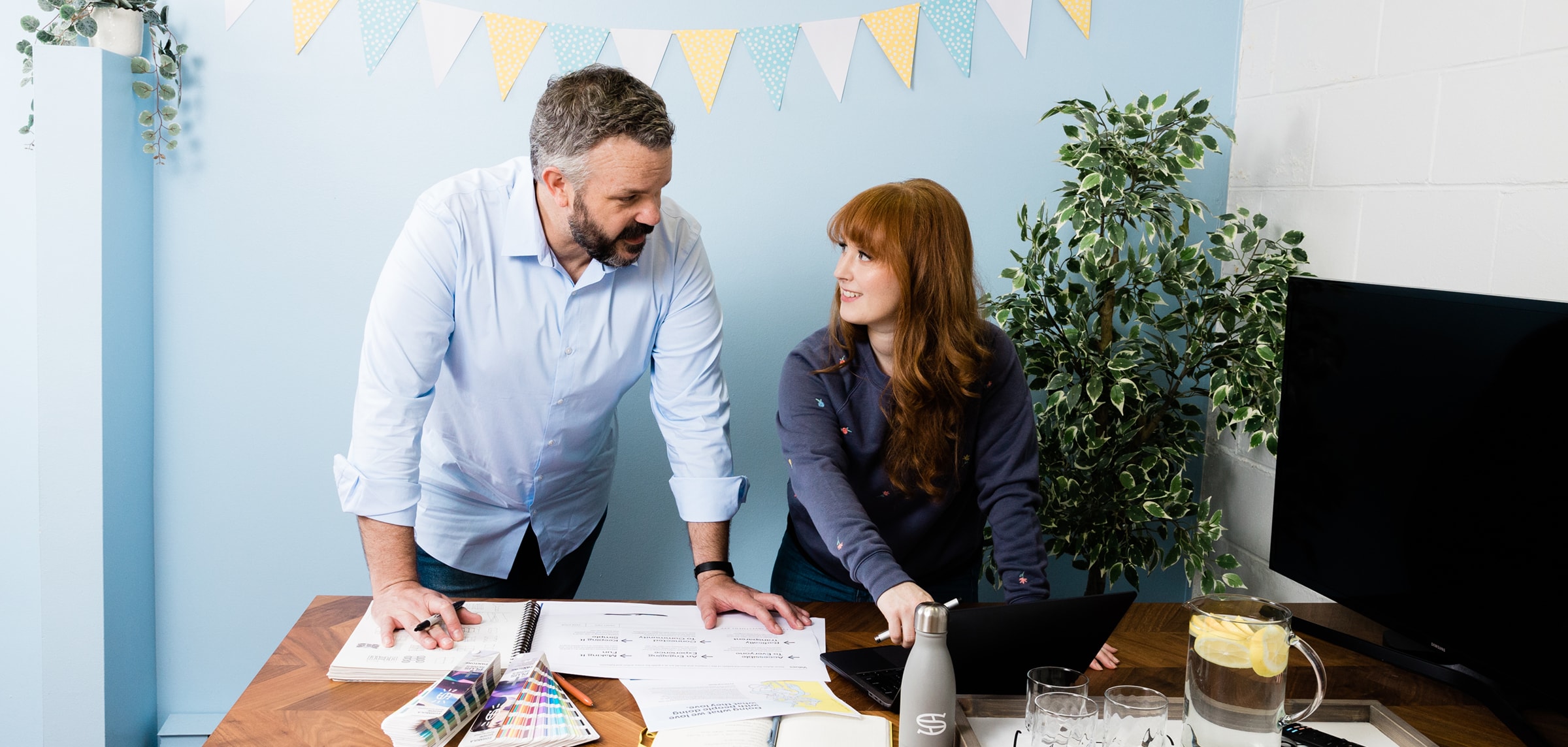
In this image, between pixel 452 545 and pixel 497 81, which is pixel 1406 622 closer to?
pixel 452 545

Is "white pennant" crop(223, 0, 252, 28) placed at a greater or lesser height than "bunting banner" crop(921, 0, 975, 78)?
lesser

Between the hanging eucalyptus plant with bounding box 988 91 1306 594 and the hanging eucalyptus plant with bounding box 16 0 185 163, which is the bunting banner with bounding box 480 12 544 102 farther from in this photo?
the hanging eucalyptus plant with bounding box 988 91 1306 594

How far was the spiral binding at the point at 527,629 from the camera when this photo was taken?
4.50 ft

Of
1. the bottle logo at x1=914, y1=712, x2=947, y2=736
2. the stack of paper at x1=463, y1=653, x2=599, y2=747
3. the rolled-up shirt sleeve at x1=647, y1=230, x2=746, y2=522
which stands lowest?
the stack of paper at x1=463, y1=653, x2=599, y2=747

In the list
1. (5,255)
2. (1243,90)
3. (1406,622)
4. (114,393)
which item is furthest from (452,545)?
(1243,90)

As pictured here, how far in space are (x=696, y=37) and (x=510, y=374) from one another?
0.97 meters

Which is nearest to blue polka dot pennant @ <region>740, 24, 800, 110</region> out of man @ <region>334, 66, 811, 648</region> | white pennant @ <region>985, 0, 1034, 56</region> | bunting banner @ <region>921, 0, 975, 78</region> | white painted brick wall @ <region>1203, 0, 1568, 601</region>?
bunting banner @ <region>921, 0, 975, 78</region>

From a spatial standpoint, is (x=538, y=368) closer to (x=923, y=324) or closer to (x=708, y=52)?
(x=923, y=324)

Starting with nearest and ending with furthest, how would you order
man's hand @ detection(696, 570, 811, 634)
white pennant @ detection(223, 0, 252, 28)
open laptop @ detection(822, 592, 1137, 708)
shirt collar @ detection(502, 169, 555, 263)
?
1. open laptop @ detection(822, 592, 1137, 708)
2. man's hand @ detection(696, 570, 811, 634)
3. shirt collar @ detection(502, 169, 555, 263)
4. white pennant @ detection(223, 0, 252, 28)

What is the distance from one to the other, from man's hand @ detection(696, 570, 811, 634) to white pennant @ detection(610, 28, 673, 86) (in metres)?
1.27

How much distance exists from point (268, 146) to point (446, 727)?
5.45 ft

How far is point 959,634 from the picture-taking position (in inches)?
45.4

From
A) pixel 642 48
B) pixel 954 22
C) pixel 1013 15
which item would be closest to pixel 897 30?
pixel 954 22

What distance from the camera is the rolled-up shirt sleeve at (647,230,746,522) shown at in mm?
1815
